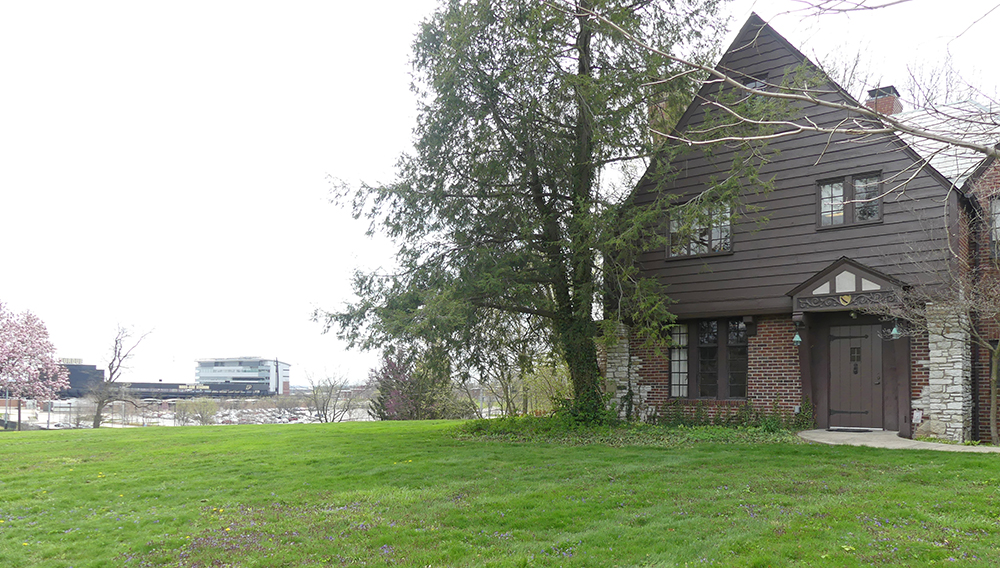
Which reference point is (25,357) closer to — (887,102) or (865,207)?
(865,207)

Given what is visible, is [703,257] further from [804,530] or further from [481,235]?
[804,530]

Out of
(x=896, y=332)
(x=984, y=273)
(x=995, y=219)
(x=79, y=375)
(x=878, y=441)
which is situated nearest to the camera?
(x=878, y=441)

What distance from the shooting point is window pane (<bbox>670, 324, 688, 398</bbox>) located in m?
15.3

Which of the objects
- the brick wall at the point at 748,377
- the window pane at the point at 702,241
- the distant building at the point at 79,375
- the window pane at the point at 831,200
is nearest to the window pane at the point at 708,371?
the brick wall at the point at 748,377

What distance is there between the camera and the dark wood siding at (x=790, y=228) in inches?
489

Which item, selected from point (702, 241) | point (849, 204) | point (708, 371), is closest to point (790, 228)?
point (849, 204)

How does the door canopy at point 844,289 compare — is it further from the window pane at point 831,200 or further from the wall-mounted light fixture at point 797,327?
the window pane at point 831,200

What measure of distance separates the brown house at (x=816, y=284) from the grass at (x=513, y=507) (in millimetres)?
2523

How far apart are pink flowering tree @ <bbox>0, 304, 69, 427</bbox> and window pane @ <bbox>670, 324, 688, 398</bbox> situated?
31.8 meters

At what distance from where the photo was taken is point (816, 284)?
13.2m

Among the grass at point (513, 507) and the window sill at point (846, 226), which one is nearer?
the grass at point (513, 507)

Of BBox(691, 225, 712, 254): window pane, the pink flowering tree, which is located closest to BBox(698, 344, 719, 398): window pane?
BBox(691, 225, 712, 254): window pane

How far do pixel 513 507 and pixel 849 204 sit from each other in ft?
30.1

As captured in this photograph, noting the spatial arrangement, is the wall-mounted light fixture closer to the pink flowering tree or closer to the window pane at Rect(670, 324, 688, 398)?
the window pane at Rect(670, 324, 688, 398)
